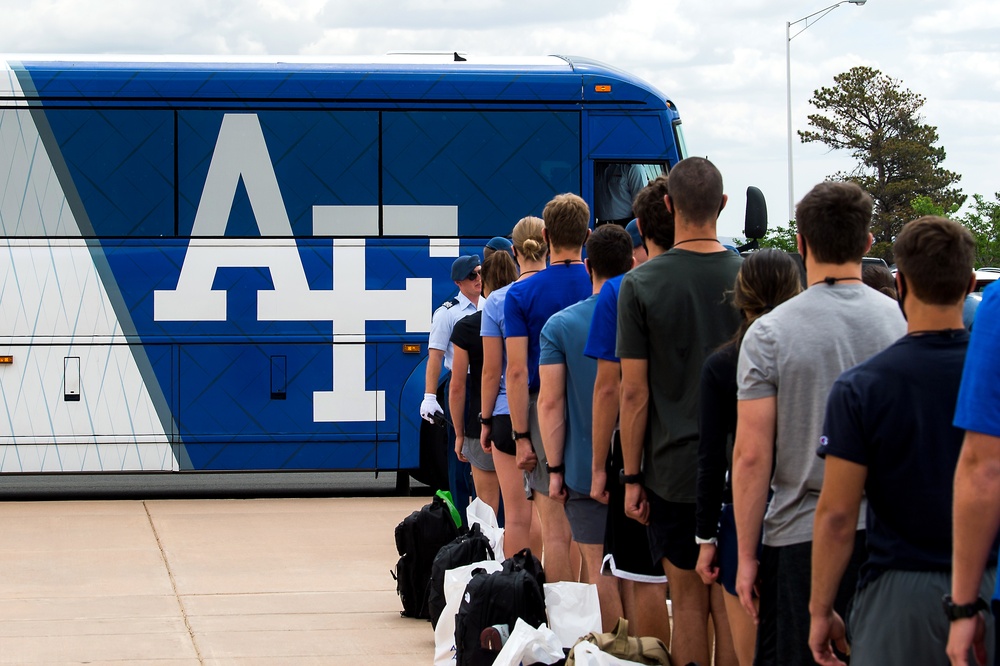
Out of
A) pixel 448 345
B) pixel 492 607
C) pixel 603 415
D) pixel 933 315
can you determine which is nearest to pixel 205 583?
pixel 448 345

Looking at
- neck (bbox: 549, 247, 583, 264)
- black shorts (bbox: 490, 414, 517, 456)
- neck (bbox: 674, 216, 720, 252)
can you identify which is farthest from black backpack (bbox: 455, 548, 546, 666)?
neck (bbox: 674, 216, 720, 252)

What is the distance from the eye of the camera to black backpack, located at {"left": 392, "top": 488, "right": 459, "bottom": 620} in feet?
23.8

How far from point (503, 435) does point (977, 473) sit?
12.8 feet

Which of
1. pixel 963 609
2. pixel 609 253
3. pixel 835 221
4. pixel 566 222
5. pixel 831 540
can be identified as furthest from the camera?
pixel 566 222

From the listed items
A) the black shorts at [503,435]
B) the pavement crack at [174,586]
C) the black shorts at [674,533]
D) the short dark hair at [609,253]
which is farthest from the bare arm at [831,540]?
the pavement crack at [174,586]

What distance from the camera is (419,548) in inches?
286

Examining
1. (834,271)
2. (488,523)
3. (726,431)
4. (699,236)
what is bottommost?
(488,523)

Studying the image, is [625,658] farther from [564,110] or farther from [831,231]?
[564,110]

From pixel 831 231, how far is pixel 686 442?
1.08m

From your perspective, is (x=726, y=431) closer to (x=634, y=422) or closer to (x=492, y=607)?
(x=634, y=422)

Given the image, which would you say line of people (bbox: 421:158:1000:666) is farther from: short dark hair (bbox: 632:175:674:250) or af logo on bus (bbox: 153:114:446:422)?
af logo on bus (bbox: 153:114:446:422)

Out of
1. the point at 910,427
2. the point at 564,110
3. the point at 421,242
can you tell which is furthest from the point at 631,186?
the point at 910,427

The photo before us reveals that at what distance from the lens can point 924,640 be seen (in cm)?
319

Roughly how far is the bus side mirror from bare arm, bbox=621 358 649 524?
5.60 m
